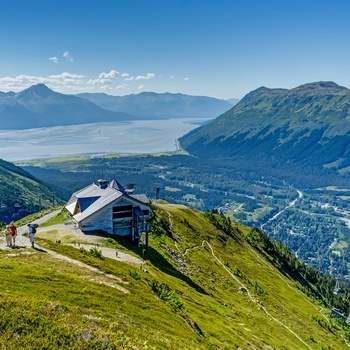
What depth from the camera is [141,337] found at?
23000 millimetres

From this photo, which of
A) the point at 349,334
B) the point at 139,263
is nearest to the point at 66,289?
the point at 139,263

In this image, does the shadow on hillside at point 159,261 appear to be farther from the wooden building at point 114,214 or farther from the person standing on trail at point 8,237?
the person standing on trail at point 8,237

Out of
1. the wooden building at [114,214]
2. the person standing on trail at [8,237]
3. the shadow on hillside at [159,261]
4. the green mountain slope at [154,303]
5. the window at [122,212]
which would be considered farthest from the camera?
the window at [122,212]

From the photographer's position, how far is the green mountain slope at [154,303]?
20891 millimetres

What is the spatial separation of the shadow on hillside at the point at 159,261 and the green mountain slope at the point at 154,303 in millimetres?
349

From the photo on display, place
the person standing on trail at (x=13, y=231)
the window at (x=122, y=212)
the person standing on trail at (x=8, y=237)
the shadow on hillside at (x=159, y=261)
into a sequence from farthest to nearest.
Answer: the window at (x=122, y=212), the shadow on hillside at (x=159, y=261), the person standing on trail at (x=8, y=237), the person standing on trail at (x=13, y=231)

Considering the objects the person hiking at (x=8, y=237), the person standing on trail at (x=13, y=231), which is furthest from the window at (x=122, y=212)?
the person hiking at (x=8, y=237)

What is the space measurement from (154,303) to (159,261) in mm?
32798

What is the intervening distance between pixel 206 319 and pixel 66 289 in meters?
18.6

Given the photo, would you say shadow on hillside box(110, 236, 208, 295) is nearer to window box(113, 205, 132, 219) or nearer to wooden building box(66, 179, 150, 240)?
wooden building box(66, 179, 150, 240)

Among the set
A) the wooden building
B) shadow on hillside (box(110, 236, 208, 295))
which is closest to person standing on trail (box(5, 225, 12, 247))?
shadow on hillside (box(110, 236, 208, 295))

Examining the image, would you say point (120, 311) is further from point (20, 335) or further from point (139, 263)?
point (139, 263)

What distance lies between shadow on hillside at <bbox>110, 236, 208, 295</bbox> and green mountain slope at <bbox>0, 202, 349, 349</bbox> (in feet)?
1.15

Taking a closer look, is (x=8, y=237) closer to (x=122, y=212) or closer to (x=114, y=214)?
(x=114, y=214)
